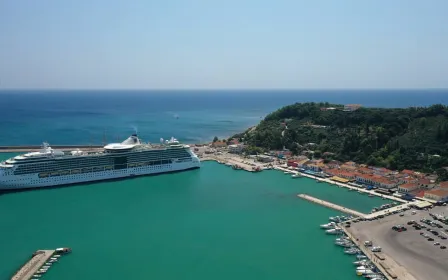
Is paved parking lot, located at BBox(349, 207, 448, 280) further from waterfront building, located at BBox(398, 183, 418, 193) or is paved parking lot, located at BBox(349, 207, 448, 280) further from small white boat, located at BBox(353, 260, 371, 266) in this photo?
waterfront building, located at BBox(398, 183, 418, 193)

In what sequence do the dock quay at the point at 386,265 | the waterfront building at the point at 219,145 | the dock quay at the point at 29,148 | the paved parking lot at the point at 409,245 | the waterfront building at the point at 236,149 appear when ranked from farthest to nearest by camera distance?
the waterfront building at the point at 219,145 → the waterfront building at the point at 236,149 → the dock quay at the point at 29,148 → the paved parking lot at the point at 409,245 → the dock quay at the point at 386,265

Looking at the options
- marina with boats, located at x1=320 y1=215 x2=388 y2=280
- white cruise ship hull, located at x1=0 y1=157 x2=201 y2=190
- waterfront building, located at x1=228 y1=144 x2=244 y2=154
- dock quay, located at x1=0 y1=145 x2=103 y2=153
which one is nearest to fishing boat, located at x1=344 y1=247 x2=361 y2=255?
marina with boats, located at x1=320 y1=215 x2=388 y2=280

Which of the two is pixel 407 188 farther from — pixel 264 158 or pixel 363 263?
pixel 264 158

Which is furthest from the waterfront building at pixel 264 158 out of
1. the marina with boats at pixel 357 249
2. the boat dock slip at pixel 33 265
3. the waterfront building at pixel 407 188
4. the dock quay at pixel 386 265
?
the boat dock slip at pixel 33 265

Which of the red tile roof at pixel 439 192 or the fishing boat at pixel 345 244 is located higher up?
the red tile roof at pixel 439 192

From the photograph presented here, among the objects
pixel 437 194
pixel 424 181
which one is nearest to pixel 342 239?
pixel 437 194

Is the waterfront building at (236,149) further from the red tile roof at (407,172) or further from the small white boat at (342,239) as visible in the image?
the small white boat at (342,239)
